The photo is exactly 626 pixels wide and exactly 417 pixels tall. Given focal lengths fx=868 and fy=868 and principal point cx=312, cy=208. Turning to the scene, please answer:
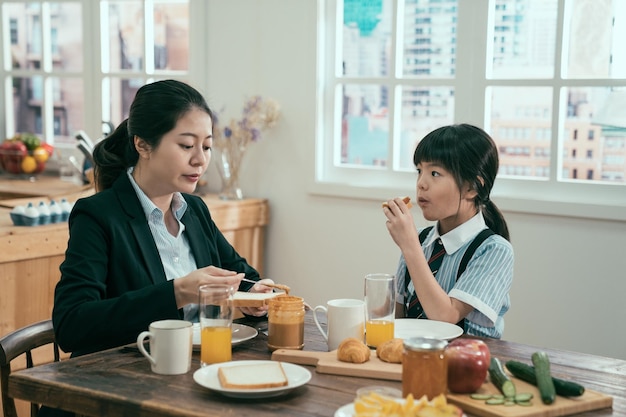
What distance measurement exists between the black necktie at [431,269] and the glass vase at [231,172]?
180cm

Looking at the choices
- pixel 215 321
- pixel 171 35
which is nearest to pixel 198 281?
pixel 215 321

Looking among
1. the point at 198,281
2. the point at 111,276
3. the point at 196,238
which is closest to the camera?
the point at 198,281

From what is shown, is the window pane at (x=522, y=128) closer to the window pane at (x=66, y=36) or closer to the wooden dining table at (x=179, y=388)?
the wooden dining table at (x=179, y=388)

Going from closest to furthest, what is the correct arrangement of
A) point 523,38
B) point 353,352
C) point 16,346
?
point 353,352
point 16,346
point 523,38

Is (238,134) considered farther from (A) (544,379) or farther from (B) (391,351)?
(A) (544,379)

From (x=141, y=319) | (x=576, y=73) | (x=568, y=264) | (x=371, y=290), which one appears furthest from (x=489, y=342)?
(x=576, y=73)

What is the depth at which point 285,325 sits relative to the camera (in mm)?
1884

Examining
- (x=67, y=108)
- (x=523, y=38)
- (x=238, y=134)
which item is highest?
(x=523, y=38)

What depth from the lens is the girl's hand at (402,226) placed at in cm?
216

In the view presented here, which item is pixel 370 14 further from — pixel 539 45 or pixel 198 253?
pixel 198 253

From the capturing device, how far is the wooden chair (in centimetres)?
193

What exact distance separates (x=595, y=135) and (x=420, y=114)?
0.76 metres

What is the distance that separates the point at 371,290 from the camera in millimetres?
1869

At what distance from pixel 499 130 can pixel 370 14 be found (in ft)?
2.61
